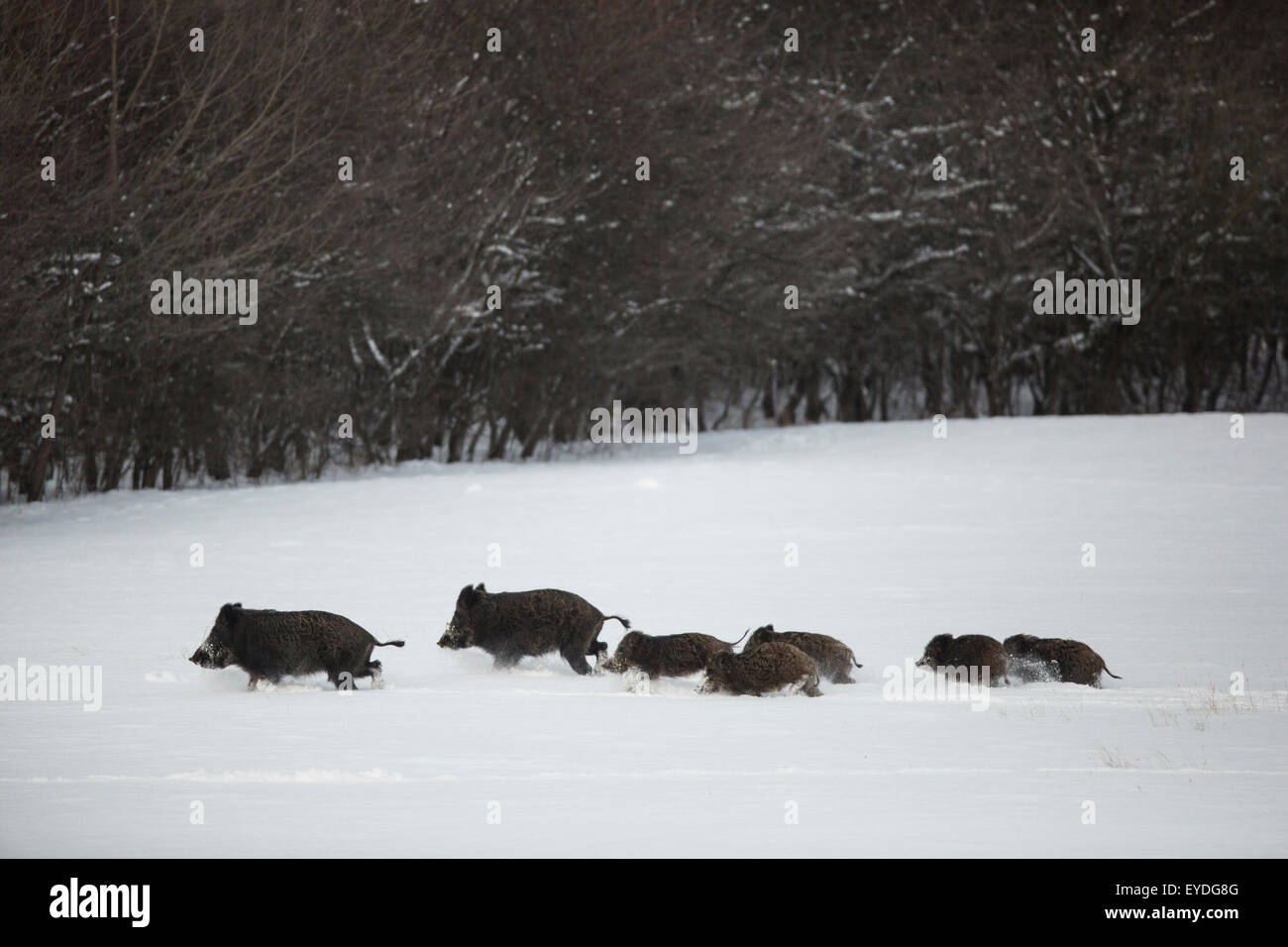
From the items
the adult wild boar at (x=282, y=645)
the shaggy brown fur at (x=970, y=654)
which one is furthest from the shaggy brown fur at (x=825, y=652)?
the adult wild boar at (x=282, y=645)

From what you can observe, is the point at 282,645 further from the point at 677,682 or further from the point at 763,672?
the point at 763,672

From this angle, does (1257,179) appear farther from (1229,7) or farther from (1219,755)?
(1219,755)

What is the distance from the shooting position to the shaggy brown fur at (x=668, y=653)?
10844mm

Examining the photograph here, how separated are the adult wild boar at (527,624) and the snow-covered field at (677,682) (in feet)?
0.88

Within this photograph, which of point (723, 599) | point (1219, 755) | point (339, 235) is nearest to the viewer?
point (1219, 755)

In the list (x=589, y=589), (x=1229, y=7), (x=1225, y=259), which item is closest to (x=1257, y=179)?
(x=1225, y=259)

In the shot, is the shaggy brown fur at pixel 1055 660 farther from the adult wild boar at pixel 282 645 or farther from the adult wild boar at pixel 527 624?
the adult wild boar at pixel 282 645

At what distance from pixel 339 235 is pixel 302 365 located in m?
3.69

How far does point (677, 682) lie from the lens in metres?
11.2

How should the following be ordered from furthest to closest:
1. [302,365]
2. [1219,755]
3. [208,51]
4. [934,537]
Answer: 1. [302,365]
2. [208,51]
3. [934,537]
4. [1219,755]

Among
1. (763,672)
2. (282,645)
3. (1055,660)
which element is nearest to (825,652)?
(763,672)

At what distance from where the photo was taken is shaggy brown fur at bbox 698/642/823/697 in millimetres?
10461

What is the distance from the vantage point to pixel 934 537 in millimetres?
19297
